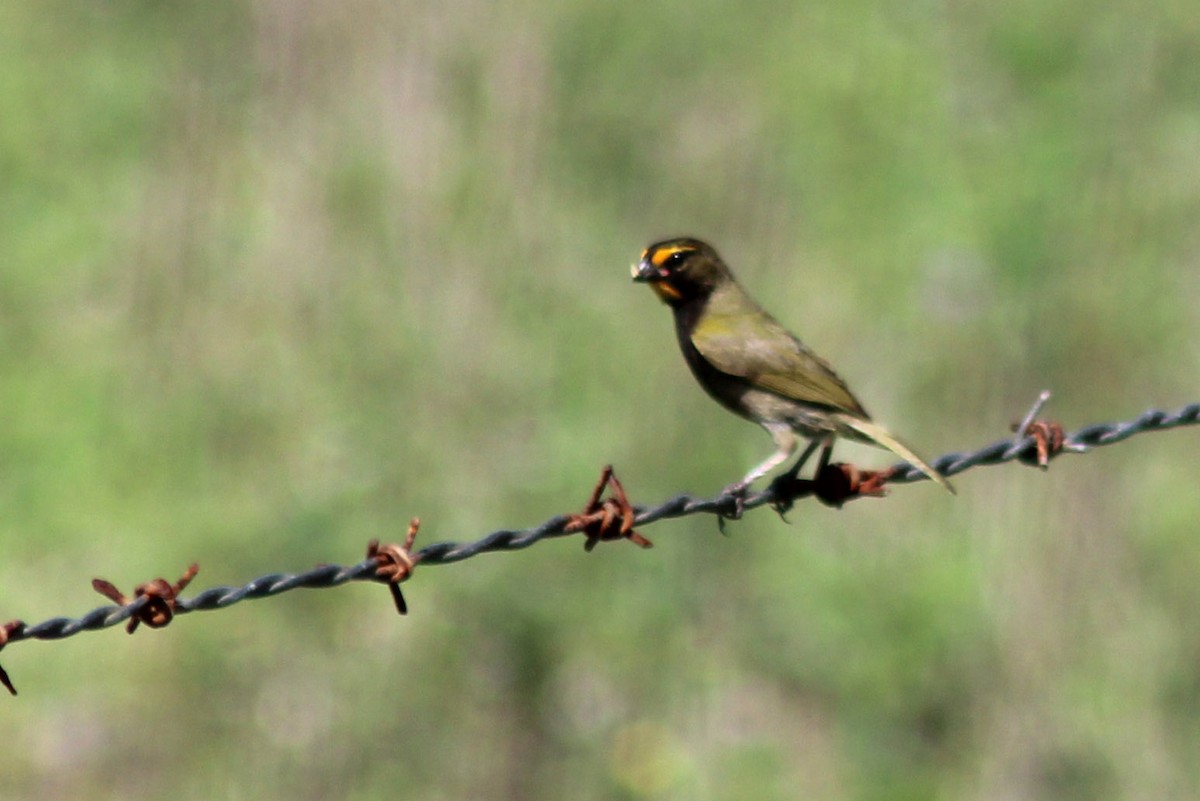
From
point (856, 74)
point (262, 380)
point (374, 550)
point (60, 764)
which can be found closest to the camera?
point (374, 550)

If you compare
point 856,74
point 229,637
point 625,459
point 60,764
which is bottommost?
point 60,764

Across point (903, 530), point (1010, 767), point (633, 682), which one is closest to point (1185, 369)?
point (903, 530)

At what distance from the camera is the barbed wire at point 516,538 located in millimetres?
4090

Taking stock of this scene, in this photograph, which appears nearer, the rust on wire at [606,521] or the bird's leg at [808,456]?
the rust on wire at [606,521]

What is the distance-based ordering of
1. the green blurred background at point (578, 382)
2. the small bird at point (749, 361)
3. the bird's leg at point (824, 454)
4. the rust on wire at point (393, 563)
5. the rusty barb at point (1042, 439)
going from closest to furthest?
the rust on wire at point (393, 563)
the rusty barb at point (1042, 439)
the bird's leg at point (824, 454)
the small bird at point (749, 361)
the green blurred background at point (578, 382)

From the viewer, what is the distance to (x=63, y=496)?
8.91m

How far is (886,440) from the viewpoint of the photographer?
6.14 metres

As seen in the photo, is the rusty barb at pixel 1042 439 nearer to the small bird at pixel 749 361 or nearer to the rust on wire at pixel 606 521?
the small bird at pixel 749 361

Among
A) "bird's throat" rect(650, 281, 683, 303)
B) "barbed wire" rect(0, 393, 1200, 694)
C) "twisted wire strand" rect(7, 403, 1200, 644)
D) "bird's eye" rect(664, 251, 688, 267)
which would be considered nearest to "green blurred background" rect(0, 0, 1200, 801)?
"bird's throat" rect(650, 281, 683, 303)

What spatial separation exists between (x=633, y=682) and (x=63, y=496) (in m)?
3.03

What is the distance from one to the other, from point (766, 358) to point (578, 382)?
2.51 metres

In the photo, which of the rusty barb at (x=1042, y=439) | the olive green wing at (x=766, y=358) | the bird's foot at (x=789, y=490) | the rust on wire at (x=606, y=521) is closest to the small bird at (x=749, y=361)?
the olive green wing at (x=766, y=358)

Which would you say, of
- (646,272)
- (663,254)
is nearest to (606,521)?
(646,272)

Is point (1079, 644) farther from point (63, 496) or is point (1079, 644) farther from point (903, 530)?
point (63, 496)
